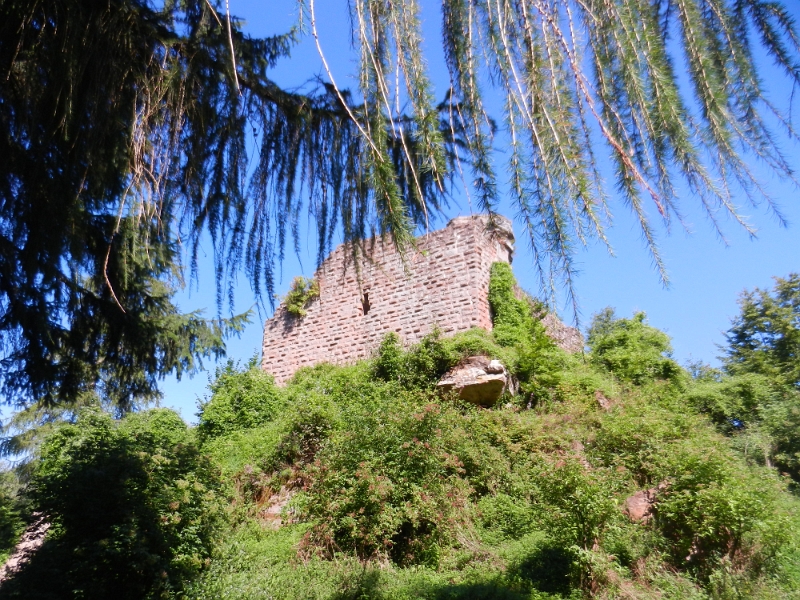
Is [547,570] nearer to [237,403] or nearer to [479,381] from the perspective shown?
[479,381]

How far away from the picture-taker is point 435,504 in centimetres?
625

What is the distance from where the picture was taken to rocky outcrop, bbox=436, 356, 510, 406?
878 cm

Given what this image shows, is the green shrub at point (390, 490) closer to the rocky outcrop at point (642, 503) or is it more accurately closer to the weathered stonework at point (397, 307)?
the rocky outcrop at point (642, 503)

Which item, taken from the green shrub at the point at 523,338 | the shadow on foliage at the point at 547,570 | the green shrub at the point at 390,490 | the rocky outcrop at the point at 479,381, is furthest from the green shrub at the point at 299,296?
the shadow on foliage at the point at 547,570

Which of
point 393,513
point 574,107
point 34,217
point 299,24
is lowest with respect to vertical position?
point 393,513

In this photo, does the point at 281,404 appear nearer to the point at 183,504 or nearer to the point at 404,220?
the point at 183,504

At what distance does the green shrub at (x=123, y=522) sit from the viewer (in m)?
4.74

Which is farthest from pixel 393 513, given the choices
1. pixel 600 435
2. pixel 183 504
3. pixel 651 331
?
pixel 651 331

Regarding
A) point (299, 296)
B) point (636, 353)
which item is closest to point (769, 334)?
point (636, 353)

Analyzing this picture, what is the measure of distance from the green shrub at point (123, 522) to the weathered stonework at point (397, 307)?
14.8ft

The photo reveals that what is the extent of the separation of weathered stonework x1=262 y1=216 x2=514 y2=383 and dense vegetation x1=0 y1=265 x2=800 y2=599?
0.90 m

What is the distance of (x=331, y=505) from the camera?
21.0 ft

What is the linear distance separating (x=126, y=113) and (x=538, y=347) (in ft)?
27.2

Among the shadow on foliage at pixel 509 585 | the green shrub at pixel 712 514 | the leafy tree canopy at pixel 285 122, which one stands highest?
the leafy tree canopy at pixel 285 122
